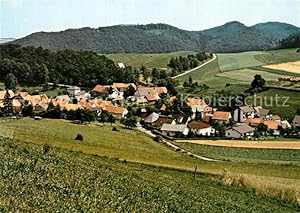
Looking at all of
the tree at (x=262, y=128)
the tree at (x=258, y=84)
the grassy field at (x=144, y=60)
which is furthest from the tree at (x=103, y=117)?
the grassy field at (x=144, y=60)

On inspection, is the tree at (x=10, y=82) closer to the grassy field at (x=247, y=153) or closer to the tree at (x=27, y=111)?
the tree at (x=27, y=111)

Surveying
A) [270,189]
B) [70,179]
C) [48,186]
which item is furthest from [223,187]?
[48,186]

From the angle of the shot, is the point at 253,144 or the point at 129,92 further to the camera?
the point at 129,92

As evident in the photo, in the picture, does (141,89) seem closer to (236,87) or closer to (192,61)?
(236,87)

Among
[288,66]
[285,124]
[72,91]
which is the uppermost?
[288,66]

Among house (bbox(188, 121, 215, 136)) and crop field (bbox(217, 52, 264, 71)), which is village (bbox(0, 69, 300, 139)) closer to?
house (bbox(188, 121, 215, 136))

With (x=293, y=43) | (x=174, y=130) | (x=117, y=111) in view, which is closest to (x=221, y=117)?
(x=174, y=130)

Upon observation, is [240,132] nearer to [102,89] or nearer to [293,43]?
[102,89]
